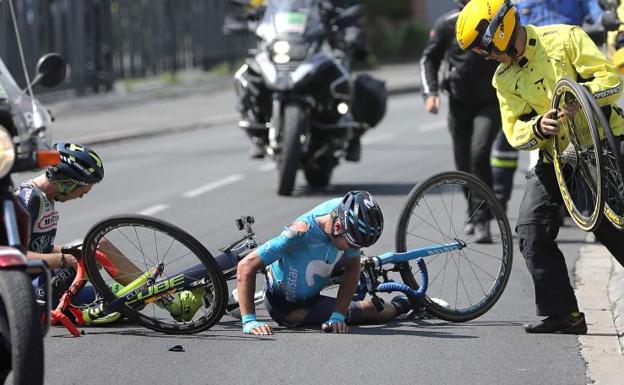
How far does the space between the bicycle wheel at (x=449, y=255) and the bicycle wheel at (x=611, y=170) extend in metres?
0.97

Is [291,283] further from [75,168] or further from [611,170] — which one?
[611,170]

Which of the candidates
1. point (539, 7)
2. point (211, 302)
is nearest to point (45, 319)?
point (211, 302)

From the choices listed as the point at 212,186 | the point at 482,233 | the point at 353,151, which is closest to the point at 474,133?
the point at 482,233

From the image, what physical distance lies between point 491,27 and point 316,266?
1.49 meters

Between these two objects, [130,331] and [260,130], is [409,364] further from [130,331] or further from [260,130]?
[260,130]

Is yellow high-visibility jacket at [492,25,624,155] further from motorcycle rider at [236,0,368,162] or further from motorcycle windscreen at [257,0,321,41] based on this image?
motorcycle rider at [236,0,368,162]

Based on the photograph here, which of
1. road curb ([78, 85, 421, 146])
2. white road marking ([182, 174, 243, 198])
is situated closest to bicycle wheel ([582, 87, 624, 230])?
white road marking ([182, 174, 243, 198])

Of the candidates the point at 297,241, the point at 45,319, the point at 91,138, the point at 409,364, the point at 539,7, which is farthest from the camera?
the point at 91,138

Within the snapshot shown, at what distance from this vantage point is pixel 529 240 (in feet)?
25.8

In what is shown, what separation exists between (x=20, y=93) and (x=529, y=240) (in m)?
2.78

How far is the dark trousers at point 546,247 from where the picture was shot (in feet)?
25.7

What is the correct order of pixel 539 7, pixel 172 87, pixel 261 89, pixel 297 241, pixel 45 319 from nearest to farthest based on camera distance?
pixel 45 319 < pixel 297 241 < pixel 539 7 < pixel 261 89 < pixel 172 87

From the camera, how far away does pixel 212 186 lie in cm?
1540

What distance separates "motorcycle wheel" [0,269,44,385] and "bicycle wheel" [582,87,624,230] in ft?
9.22
